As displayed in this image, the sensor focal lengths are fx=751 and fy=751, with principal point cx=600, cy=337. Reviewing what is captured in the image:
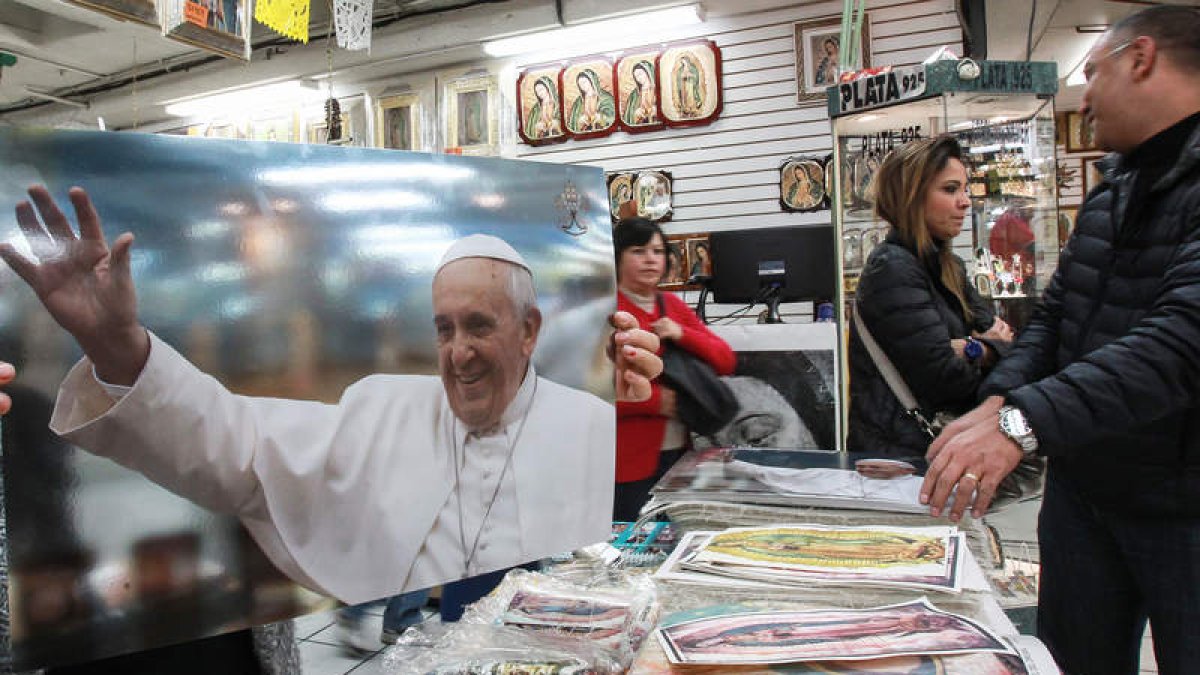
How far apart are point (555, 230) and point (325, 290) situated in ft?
1.18

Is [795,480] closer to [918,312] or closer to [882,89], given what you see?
[918,312]

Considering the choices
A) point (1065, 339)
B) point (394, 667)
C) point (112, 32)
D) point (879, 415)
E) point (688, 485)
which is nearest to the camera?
point (394, 667)

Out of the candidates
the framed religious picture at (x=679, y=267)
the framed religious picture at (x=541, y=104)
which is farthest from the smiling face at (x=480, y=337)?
the framed religious picture at (x=541, y=104)

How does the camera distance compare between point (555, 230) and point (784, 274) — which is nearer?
point (555, 230)

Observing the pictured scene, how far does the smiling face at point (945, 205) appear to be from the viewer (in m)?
2.13

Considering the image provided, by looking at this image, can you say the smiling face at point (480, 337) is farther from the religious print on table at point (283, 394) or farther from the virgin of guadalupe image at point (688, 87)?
the virgin of guadalupe image at point (688, 87)

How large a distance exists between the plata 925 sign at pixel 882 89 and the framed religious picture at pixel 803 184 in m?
1.95

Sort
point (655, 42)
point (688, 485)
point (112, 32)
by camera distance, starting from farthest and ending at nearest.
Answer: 1. point (112, 32)
2. point (655, 42)
3. point (688, 485)

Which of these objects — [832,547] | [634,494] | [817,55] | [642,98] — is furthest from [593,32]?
[832,547]

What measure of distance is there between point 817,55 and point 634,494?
4722mm

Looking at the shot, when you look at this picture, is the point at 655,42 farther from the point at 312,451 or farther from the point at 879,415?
the point at 312,451

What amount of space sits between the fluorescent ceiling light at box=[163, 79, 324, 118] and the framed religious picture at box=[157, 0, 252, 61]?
511cm

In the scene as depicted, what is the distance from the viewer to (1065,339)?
5.33 ft

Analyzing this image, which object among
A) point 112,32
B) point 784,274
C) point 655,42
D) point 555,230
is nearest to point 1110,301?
point 555,230
